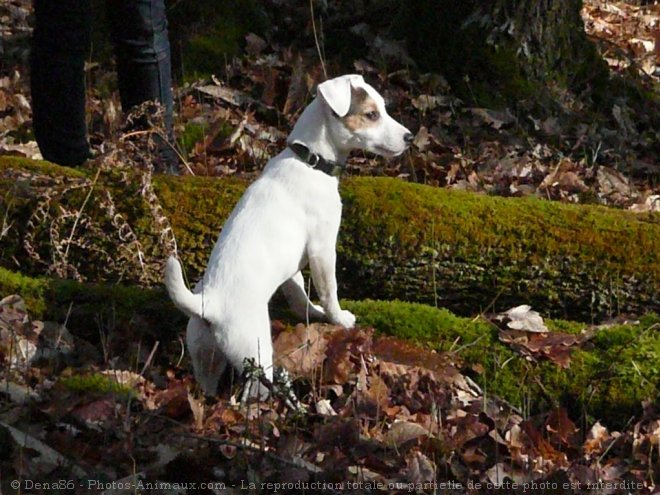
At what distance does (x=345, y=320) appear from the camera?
16.0 ft

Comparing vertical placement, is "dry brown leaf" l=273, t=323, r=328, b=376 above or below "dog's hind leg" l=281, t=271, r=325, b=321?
below

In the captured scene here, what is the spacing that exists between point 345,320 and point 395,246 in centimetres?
60

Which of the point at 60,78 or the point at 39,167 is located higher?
the point at 60,78

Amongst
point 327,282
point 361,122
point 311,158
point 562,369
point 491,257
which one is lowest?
point 562,369

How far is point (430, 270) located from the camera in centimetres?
533

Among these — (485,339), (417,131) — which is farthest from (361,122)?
(417,131)

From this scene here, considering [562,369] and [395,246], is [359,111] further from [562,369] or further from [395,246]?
[562,369]

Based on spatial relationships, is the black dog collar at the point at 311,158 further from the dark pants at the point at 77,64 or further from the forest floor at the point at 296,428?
the dark pants at the point at 77,64

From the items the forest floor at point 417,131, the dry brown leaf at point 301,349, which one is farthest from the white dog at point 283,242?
the forest floor at point 417,131

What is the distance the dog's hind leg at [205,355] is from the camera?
4336 mm

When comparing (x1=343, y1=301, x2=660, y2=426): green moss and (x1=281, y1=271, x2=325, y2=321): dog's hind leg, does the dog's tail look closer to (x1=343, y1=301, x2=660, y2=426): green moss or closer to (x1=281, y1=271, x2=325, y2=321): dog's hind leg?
(x1=281, y1=271, x2=325, y2=321): dog's hind leg

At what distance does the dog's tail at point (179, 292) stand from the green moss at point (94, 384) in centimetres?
37

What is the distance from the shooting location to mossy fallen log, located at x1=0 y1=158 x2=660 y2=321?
5285 mm

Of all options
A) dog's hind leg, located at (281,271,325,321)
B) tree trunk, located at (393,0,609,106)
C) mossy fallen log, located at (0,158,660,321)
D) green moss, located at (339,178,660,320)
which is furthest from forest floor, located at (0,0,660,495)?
tree trunk, located at (393,0,609,106)
